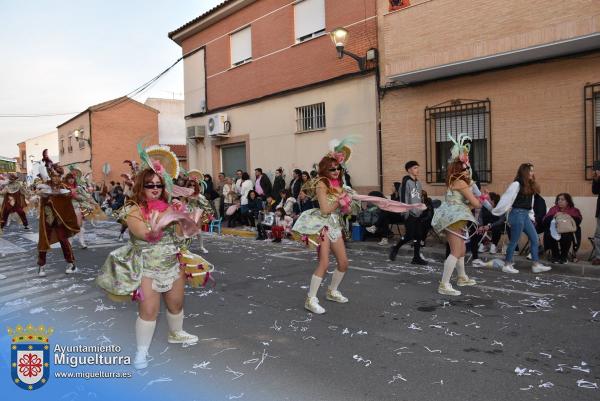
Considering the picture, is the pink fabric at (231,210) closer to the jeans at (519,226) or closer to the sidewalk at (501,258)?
the sidewalk at (501,258)

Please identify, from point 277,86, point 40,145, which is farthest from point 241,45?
point 40,145

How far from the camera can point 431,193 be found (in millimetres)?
12570

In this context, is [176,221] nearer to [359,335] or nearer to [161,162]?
[161,162]

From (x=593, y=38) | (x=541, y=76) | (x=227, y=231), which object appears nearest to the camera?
(x=593, y=38)

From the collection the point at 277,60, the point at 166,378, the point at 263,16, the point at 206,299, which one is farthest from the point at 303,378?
the point at 263,16

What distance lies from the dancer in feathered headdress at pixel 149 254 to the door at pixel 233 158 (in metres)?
15.2

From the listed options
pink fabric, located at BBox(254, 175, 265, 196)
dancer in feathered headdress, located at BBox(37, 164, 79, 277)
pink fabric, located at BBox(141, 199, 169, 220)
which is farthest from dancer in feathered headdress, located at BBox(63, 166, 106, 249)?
pink fabric, located at BBox(254, 175, 265, 196)

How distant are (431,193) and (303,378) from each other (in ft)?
30.3

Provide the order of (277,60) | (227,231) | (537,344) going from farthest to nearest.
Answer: (277,60) → (227,231) → (537,344)

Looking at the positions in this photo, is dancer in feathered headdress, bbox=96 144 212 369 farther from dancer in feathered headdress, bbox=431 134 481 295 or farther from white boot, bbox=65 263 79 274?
white boot, bbox=65 263 79 274

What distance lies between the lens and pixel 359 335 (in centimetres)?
509

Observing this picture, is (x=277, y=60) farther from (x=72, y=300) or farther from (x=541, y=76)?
(x=72, y=300)

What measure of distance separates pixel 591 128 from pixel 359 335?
24.7 ft

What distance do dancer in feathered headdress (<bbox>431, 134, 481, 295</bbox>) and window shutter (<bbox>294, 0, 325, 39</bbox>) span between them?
1014cm
